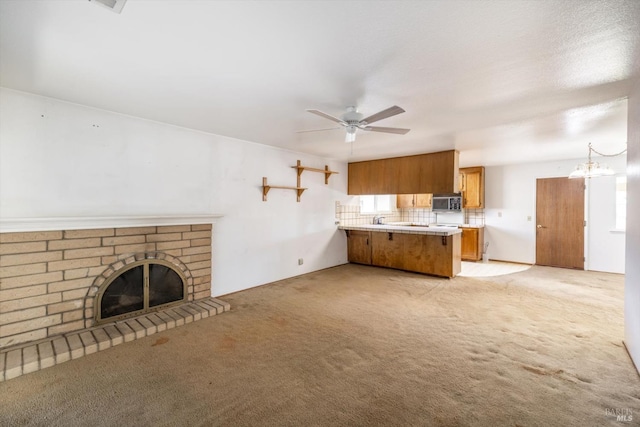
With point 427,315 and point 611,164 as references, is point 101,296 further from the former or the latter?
point 611,164

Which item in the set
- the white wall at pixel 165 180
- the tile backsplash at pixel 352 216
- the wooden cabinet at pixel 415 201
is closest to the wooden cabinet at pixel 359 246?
the tile backsplash at pixel 352 216

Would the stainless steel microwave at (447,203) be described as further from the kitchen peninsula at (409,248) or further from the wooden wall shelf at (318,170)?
the wooden wall shelf at (318,170)

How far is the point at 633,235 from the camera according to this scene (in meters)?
2.31

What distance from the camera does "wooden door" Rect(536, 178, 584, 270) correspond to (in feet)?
18.5

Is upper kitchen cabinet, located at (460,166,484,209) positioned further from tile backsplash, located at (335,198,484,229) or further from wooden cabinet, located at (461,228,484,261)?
wooden cabinet, located at (461,228,484,261)

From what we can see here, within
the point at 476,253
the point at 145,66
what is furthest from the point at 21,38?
the point at 476,253

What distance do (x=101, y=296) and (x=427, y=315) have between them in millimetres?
3582

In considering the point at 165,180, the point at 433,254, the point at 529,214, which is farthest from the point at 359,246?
the point at 165,180

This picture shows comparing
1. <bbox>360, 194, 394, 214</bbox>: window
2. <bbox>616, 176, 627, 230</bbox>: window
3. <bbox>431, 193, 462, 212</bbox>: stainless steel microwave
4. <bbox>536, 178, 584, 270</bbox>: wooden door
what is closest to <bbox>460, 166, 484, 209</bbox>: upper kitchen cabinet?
<bbox>431, 193, 462, 212</bbox>: stainless steel microwave

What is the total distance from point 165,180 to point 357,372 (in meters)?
3.02

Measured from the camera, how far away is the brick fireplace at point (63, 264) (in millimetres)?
2436

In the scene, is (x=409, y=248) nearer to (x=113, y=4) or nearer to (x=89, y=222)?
(x=89, y=222)

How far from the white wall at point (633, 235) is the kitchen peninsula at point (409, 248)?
8.22 ft

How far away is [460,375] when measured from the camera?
7.03 ft
